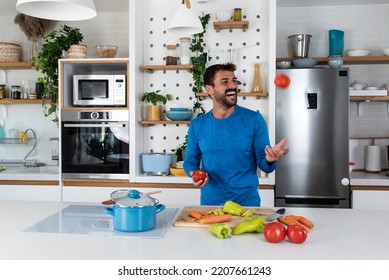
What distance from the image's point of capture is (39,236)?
172 cm

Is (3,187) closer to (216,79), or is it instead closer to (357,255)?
(216,79)

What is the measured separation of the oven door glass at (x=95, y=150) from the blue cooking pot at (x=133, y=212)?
2255mm

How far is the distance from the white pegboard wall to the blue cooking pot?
8.30ft

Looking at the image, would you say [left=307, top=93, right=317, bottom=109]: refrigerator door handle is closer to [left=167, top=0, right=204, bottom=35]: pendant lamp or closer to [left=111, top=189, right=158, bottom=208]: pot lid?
[left=167, top=0, right=204, bottom=35]: pendant lamp

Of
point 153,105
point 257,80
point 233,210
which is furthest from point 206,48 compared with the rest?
point 233,210

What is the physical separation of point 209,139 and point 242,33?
5.98 feet

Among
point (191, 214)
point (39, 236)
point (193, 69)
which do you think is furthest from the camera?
point (193, 69)

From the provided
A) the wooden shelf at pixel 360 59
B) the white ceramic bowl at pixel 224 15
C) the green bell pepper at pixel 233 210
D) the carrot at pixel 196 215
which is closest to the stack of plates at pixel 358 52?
the wooden shelf at pixel 360 59

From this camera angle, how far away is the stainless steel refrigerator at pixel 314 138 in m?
3.74

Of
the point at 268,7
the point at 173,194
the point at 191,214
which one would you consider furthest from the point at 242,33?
the point at 191,214

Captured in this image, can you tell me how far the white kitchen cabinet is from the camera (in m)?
3.70

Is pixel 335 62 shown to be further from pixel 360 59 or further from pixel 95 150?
pixel 95 150

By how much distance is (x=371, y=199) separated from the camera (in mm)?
3713

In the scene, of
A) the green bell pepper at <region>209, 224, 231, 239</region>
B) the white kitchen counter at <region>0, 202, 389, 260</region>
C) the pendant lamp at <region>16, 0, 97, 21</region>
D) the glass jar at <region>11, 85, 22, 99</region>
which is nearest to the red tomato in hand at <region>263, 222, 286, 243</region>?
the white kitchen counter at <region>0, 202, 389, 260</region>
